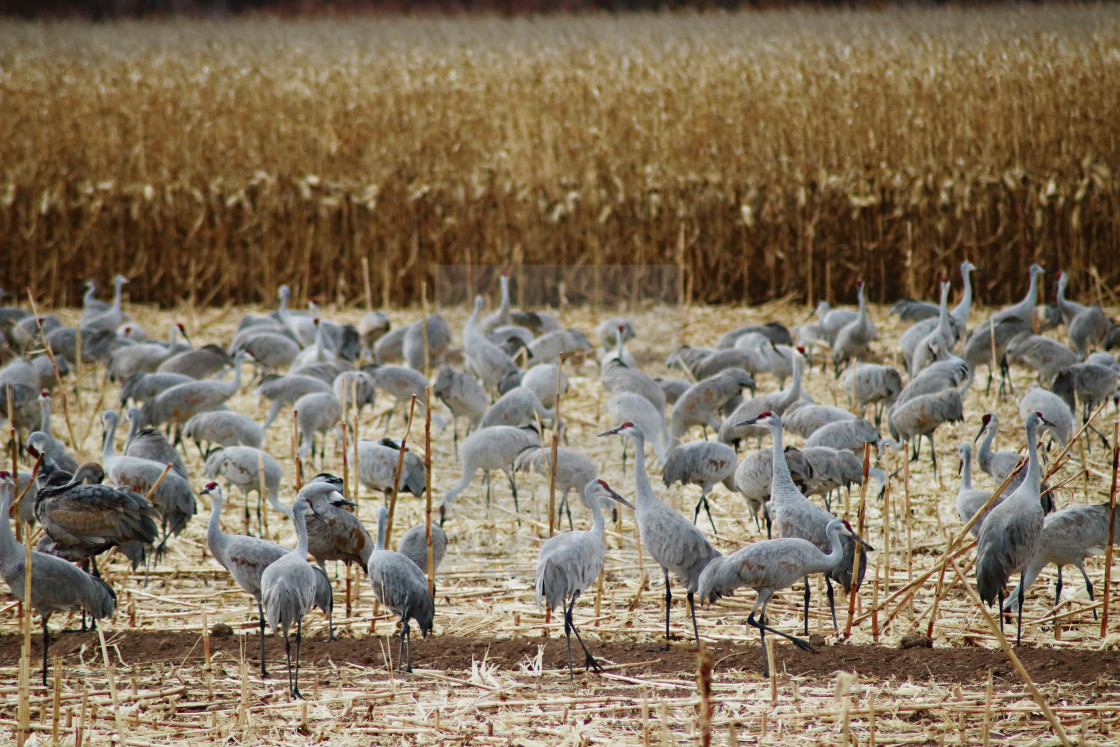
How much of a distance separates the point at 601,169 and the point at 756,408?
6.04 meters

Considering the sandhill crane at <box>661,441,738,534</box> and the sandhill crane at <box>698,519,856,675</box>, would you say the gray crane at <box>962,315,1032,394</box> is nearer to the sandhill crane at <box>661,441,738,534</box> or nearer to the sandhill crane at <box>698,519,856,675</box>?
the sandhill crane at <box>661,441,738,534</box>

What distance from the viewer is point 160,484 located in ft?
16.2

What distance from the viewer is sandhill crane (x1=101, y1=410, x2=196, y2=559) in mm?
4941

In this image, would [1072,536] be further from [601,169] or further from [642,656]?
[601,169]

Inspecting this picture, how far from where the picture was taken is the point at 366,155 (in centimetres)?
1198

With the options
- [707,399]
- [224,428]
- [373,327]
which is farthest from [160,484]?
[373,327]

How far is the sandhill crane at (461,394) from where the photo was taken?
667 cm

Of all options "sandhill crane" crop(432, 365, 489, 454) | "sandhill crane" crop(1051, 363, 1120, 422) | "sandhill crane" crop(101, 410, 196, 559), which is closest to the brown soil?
"sandhill crane" crop(101, 410, 196, 559)

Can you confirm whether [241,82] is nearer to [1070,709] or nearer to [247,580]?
[247,580]

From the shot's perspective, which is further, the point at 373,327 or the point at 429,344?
the point at 373,327

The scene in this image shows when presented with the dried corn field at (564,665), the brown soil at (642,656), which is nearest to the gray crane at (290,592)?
the dried corn field at (564,665)

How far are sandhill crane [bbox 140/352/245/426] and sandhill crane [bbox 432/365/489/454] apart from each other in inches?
49.4

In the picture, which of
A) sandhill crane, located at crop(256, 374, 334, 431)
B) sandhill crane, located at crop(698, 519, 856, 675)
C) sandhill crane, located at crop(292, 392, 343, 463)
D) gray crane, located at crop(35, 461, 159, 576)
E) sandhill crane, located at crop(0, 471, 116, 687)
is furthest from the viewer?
sandhill crane, located at crop(256, 374, 334, 431)

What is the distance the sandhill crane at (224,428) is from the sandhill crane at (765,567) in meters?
3.21
